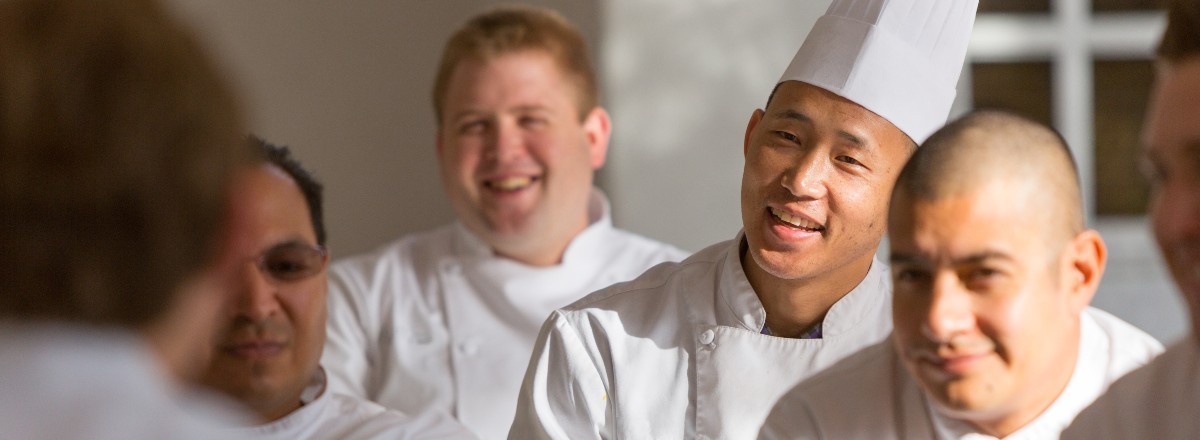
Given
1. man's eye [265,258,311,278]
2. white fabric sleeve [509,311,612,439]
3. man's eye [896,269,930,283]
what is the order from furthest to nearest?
man's eye [265,258,311,278] → white fabric sleeve [509,311,612,439] → man's eye [896,269,930,283]

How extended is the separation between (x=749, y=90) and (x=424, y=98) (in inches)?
52.0

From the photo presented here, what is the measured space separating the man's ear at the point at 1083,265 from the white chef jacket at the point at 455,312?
1.95 m

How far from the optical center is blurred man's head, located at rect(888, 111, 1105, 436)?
168 cm

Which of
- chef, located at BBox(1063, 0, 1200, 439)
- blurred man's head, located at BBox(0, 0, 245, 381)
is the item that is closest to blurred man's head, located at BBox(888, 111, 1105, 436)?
chef, located at BBox(1063, 0, 1200, 439)

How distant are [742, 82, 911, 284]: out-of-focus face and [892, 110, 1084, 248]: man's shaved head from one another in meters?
0.50

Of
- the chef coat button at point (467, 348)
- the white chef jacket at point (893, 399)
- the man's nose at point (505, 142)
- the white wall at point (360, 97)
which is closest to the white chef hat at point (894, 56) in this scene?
the white chef jacket at point (893, 399)

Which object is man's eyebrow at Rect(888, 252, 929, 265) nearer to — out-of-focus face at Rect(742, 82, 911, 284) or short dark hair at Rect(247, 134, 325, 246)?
out-of-focus face at Rect(742, 82, 911, 284)

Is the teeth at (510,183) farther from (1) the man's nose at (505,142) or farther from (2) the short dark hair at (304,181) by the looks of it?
(2) the short dark hair at (304,181)

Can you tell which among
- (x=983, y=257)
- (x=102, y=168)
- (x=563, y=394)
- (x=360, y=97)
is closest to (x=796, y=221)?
(x=563, y=394)

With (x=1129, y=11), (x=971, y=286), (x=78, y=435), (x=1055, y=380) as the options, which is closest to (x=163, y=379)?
(x=78, y=435)

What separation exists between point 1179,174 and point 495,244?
249 cm

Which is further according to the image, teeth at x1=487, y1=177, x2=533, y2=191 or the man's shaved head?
teeth at x1=487, y1=177, x2=533, y2=191

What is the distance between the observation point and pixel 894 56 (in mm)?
2465

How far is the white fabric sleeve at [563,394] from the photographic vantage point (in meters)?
2.38
